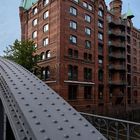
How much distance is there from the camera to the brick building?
1299 inches

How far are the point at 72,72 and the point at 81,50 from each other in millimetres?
3986

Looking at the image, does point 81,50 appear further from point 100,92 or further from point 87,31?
point 100,92

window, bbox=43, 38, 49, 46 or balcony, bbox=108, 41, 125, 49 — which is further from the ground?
balcony, bbox=108, 41, 125, 49

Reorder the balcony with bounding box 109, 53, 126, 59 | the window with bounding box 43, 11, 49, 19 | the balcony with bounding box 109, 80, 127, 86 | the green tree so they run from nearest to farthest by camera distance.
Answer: the green tree → the window with bounding box 43, 11, 49, 19 → the balcony with bounding box 109, 80, 127, 86 → the balcony with bounding box 109, 53, 126, 59

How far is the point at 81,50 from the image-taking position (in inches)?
1407

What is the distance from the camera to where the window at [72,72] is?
33.4 meters

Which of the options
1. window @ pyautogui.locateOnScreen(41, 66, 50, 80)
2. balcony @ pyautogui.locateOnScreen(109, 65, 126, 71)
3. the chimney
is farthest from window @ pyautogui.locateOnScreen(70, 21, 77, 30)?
the chimney

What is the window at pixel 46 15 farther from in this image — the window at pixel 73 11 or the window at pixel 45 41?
the window at pixel 73 11

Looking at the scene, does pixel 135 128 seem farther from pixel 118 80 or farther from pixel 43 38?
pixel 118 80

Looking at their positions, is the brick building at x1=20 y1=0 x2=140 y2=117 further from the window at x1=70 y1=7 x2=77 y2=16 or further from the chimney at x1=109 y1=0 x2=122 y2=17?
the chimney at x1=109 y1=0 x2=122 y2=17

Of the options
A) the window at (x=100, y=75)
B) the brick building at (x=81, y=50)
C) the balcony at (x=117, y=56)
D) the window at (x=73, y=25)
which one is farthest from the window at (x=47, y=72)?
the balcony at (x=117, y=56)

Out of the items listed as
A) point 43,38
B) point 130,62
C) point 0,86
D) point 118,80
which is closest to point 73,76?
point 43,38

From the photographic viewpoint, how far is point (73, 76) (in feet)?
111

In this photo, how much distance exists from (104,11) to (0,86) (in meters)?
39.7
